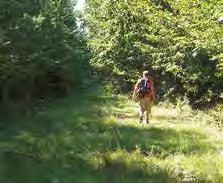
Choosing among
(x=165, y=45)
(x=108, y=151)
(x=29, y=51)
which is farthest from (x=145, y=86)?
(x=29, y=51)

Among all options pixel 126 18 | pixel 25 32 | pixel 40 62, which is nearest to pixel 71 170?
pixel 25 32

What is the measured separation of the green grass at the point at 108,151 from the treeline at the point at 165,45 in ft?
8.00

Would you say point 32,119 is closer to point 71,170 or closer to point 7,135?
point 7,135

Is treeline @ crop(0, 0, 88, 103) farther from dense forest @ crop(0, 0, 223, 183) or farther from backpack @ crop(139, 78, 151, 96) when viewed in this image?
backpack @ crop(139, 78, 151, 96)

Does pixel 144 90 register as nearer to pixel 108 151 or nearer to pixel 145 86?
pixel 145 86

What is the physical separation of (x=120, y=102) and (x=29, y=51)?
5826mm

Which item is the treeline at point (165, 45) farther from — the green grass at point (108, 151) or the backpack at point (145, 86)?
the green grass at point (108, 151)

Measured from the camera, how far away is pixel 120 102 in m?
28.2

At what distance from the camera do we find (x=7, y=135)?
15.3 meters

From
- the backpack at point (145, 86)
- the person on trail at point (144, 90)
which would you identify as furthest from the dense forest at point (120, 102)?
the backpack at point (145, 86)

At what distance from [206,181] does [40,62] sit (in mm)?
18430

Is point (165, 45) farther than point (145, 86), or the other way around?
point (165, 45)

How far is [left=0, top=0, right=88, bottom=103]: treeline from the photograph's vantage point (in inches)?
879

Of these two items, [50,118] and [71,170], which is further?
[50,118]
